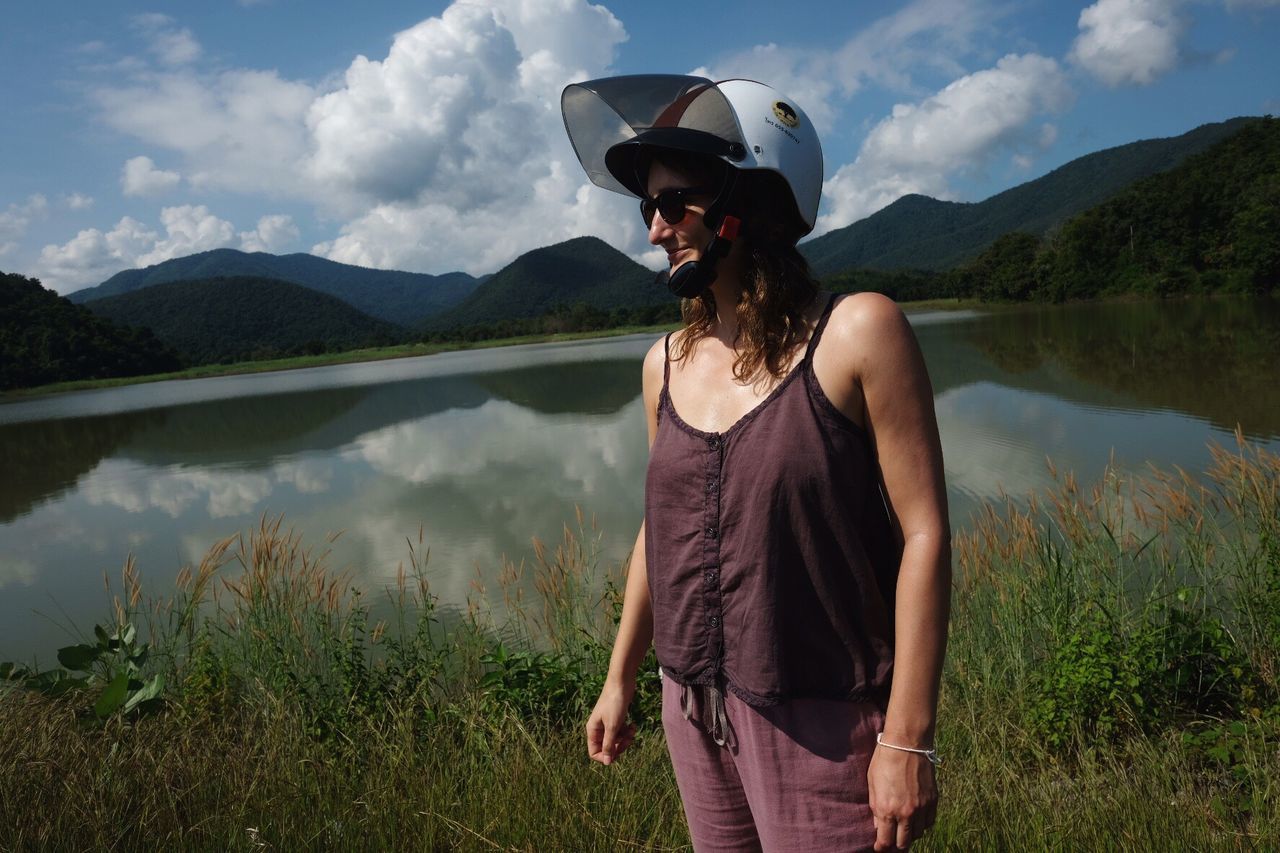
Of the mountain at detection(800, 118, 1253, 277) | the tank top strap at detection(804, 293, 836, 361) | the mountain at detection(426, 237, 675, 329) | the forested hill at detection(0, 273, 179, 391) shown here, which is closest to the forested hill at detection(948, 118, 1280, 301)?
the tank top strap at detection(804, 293, 836, 361)

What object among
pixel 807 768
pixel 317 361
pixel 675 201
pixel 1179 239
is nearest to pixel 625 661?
pixel 807 768

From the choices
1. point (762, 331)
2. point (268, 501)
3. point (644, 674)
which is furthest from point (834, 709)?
point (268, 501)

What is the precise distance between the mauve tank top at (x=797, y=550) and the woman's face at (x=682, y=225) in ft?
0.81

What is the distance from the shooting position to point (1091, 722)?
10.9ft

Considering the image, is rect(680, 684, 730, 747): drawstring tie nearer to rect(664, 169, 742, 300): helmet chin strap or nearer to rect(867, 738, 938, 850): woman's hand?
rect(867, 738, 938, 850): woman's hand

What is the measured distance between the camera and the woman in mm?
1100

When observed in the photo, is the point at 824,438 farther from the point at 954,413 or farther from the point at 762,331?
the point at 954,413

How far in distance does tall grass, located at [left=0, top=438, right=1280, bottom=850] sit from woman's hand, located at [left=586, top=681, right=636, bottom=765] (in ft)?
2.77

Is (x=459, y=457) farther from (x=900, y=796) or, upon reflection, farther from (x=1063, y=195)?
(x=1063, y=195)

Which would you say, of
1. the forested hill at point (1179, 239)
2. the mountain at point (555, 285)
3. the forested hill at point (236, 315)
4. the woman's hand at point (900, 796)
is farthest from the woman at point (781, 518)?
the mountain at point (555, 285)

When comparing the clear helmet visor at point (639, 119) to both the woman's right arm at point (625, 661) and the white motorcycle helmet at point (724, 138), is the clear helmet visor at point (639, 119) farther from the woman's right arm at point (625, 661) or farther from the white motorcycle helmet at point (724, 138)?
the woman's right arm at point (625, 661)

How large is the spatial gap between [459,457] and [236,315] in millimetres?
117047

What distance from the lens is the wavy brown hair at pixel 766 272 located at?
122cm

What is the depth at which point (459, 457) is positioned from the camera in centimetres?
1248
